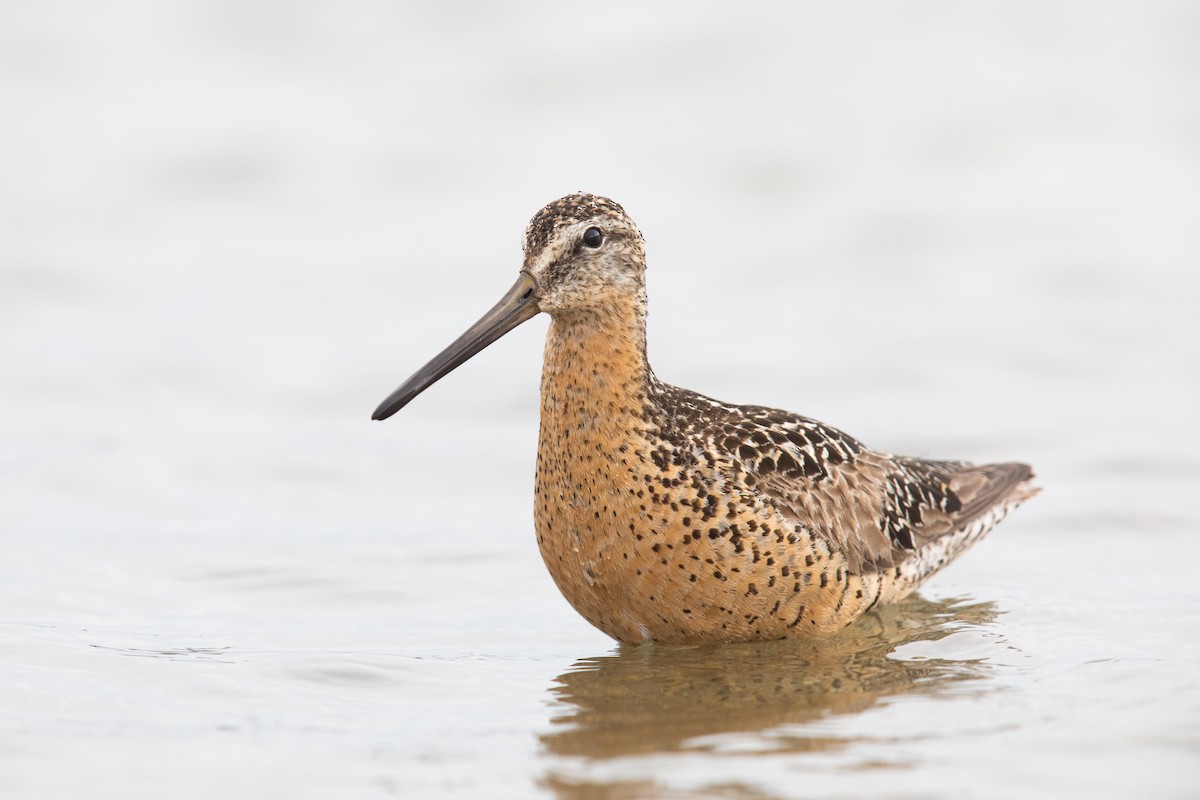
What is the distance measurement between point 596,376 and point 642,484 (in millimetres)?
488

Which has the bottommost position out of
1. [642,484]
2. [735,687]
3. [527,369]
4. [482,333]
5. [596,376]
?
[735,687]

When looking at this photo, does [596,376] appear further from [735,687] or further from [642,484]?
[735,687]

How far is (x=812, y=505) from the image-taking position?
6926 mm

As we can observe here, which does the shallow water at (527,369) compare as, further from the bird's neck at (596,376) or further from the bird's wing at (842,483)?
the bird's neck at (596,376)

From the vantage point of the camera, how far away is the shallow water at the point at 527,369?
5.59 meters

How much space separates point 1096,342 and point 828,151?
11.4 ft

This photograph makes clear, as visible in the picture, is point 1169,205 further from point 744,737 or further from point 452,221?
point 744,737

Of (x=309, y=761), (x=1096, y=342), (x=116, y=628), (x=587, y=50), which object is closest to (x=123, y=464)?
(x=116, y=628)

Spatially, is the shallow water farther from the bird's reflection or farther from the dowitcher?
the dowitcher

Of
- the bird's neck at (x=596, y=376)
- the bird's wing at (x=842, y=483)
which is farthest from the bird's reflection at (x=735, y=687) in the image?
the bird's neck at (x=596, y=376)

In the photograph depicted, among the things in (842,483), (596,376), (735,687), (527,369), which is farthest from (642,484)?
(527,369)

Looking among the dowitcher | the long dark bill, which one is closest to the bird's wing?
the dowitcher

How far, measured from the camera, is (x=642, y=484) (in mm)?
6445

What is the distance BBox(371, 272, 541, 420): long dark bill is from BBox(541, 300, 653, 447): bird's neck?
7.9 inches
